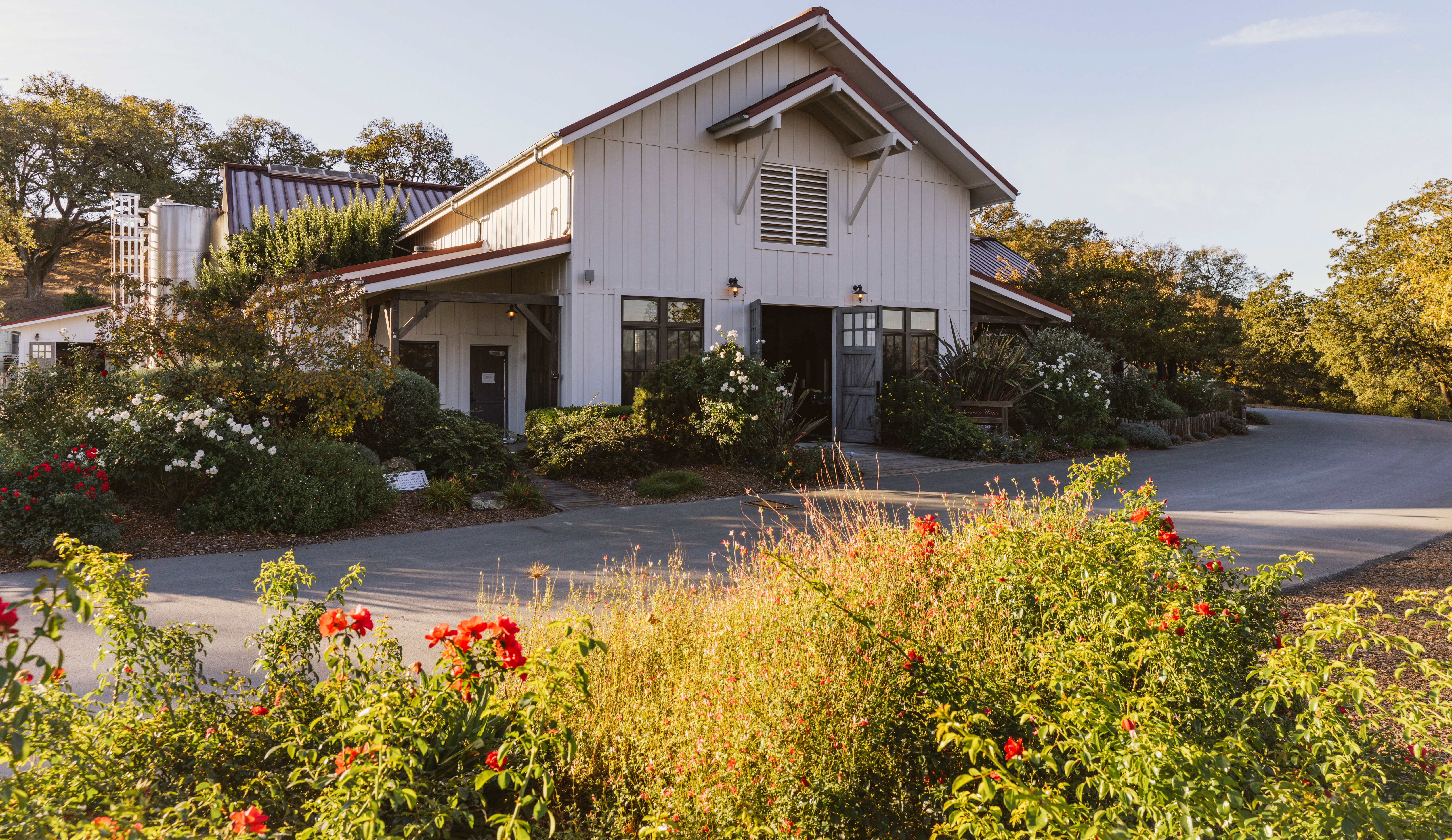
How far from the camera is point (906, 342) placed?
1659 centimetres

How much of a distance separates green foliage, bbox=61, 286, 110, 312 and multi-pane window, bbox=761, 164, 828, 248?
25.8 m

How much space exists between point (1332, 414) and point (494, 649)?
3493 cm

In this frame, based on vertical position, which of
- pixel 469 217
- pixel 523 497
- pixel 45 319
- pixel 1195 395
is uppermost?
pixel 469 217

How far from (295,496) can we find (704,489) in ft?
16.0

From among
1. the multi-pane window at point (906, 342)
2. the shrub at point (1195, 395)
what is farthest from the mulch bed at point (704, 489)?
the shrub at point (1195, 395)

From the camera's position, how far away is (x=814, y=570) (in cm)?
404

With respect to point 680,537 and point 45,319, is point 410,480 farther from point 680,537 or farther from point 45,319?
point 45,319

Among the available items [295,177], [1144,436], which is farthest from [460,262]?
[295,177]

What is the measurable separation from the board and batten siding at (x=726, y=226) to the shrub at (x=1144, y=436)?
3792mm

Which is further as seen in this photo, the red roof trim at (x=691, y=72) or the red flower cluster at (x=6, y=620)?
the red roof trim at (x=691, y=72)

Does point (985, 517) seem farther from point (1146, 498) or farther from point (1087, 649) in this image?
point (1087, 649)

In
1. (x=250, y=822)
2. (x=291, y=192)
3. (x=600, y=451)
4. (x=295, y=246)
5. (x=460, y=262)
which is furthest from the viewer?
(x=291, y=192)

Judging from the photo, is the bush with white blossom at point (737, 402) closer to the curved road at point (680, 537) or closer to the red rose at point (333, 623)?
the curved road at point (680, 537)

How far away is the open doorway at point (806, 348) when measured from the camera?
1738 cm
